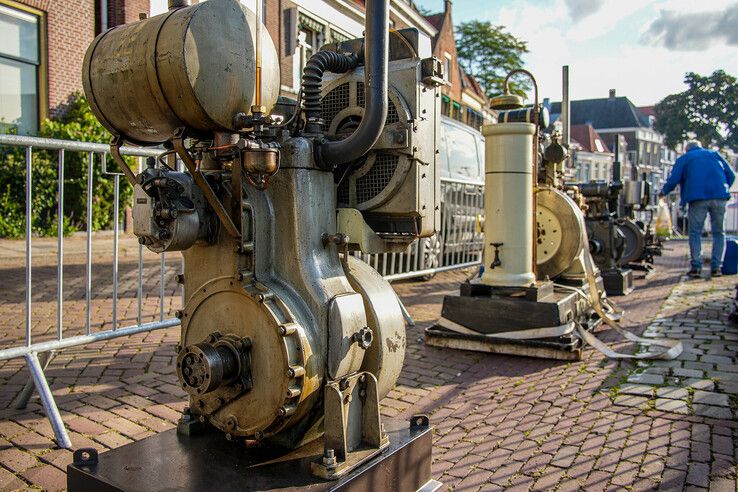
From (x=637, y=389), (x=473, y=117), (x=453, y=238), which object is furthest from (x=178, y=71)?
(x=473, y=117)

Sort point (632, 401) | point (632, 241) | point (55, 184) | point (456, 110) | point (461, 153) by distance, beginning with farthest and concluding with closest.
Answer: point (456, 110)
point (55, 184)
point (632, 241)
point (461, 153)
point (632, 401)

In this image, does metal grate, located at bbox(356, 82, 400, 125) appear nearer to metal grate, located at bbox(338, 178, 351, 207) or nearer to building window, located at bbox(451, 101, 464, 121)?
metal grate, located at bbox(338, 178, 351, 207)

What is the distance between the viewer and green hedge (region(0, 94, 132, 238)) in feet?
32.7

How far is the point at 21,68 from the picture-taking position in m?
11.1

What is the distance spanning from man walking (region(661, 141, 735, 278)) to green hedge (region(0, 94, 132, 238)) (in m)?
9.07

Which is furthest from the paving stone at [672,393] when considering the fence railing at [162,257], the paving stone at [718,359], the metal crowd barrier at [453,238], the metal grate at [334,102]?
the metal crowd barrier at [453,238]

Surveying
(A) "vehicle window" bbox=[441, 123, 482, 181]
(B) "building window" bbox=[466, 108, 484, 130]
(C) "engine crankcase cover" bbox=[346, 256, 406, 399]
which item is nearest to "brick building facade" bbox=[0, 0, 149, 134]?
(A) "vehicle window" bbox=[441, 123, 482, 181]

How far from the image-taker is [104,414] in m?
3.08

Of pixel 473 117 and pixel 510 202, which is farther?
pixel 473 117

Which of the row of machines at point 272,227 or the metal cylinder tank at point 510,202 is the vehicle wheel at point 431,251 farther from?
the row of machines at point 272,227

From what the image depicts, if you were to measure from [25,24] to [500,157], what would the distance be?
10.3m

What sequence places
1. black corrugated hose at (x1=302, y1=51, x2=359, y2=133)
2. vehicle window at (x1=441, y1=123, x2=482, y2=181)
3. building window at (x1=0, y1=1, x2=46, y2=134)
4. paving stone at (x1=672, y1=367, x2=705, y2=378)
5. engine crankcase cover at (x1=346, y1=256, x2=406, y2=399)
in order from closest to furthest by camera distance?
black corrugated hose at (x1=302, y1=51, x2=359, y2=133) < engine crankcase cover at (x1=346, y1=256, x2=406, y2=399) < paving stone at (x1=672, y1=367, x2=705, y2=378) < vehicle window at (x1=441, y1=123, x2=482, y2=181) < building window at (x1=0, y1=1, x2=46, y2=134)

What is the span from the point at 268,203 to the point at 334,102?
1.78ft

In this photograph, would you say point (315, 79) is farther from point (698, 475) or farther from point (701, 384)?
point (701, 384)
